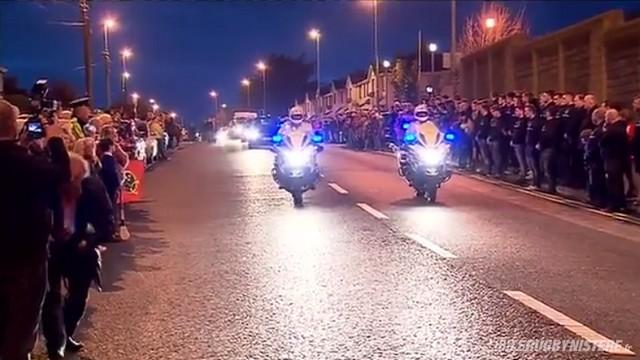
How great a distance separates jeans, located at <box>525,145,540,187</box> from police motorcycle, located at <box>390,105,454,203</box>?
11.0 ft

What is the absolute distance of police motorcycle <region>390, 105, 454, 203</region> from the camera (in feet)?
69.5

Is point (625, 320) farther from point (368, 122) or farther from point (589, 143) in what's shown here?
point (368, 122)

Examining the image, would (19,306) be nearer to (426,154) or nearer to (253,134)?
(426,154)

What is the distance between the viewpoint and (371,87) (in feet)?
343

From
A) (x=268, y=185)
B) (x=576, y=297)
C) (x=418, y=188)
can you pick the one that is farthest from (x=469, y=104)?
(x=576, y=297)

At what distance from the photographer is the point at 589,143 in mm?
20172

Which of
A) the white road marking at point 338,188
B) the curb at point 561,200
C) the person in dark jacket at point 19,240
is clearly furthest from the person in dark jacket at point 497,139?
the person in dark jacket at point 19,240

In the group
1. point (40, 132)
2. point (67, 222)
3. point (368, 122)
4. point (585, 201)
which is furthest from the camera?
point (368, 122)

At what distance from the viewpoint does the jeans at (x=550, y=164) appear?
904 inches

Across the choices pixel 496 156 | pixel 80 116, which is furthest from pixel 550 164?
pixel 80 116

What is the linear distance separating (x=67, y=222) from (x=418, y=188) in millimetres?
14220

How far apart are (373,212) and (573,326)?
1044 cm

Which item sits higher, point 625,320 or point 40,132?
point 40,132

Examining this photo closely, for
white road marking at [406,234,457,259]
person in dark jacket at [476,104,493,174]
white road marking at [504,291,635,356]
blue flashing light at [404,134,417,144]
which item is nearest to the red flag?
blue flashing light at [404,134,417,144]
